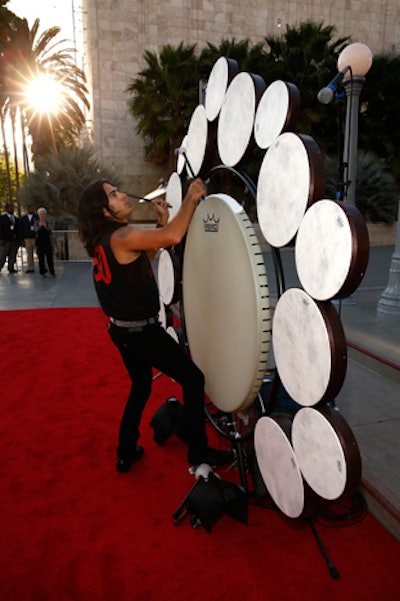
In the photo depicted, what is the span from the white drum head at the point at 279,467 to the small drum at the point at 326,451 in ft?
0.29

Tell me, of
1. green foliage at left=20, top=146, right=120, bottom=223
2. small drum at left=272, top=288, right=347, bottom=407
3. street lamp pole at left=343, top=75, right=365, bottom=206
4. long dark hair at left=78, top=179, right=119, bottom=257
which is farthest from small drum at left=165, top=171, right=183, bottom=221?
green foliage at left=20, top=146, right=120, bottom=223

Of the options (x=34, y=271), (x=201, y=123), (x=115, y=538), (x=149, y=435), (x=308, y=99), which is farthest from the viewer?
(x=308, y=99)

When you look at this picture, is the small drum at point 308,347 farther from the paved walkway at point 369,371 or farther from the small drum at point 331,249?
the paved walkway at point 369,371

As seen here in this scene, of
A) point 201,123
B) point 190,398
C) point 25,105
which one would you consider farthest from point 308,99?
point 190,398

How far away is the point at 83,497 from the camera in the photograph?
2.50 metres

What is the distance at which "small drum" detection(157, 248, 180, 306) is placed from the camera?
3316 mm

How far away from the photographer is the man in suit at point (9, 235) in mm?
10312

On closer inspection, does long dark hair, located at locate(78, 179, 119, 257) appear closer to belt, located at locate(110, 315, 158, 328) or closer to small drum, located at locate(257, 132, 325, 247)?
belt, located at locate(110, 315, 158, 328)

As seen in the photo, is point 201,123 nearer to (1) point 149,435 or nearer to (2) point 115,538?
(1) point 149,435

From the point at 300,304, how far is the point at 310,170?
544mm

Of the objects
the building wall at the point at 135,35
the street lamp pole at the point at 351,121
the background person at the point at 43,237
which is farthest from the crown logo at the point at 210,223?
the building wall at the point at 135,35

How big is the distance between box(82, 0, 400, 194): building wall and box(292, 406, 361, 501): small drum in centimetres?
2356

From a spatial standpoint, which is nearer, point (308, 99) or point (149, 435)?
point (149, 435)

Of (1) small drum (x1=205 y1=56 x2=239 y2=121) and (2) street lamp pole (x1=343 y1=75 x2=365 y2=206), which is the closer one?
(1) small drum (x1=205 y1=56 x2=239 y2=121)
